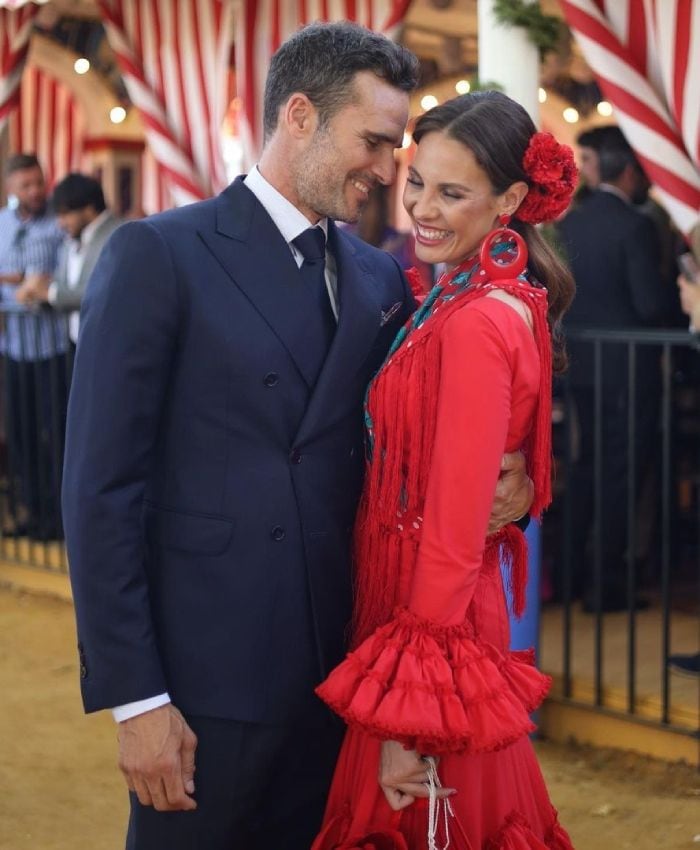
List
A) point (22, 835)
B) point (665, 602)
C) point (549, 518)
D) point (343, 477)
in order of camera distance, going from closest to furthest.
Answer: point (343, 477) → point (22, 835) → point (665, 602) → point (549, 518)

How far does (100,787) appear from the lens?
447 cm

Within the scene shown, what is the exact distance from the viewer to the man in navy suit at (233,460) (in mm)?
2158

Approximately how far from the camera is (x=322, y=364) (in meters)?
2.33

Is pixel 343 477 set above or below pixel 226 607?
above

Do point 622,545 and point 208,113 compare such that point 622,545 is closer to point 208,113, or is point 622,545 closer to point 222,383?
point 208,113

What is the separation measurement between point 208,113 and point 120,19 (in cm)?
97

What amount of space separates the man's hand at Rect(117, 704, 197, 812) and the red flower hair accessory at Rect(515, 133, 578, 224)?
112cm

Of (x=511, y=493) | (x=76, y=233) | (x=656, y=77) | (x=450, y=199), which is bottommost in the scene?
(x=511, y=493)

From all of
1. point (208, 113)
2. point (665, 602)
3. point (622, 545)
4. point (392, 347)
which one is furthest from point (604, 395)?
point (392, 347)

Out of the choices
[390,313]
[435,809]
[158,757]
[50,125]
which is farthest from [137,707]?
[50,125]

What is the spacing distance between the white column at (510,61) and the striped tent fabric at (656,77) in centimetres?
26

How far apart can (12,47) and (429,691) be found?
693cm

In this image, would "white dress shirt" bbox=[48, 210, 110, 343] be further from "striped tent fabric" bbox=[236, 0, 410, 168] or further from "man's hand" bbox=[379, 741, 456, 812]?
"man's hand" bbox=[379, 741, 456, 812]

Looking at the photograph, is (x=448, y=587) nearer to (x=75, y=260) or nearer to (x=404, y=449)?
(x=404, y=449)
